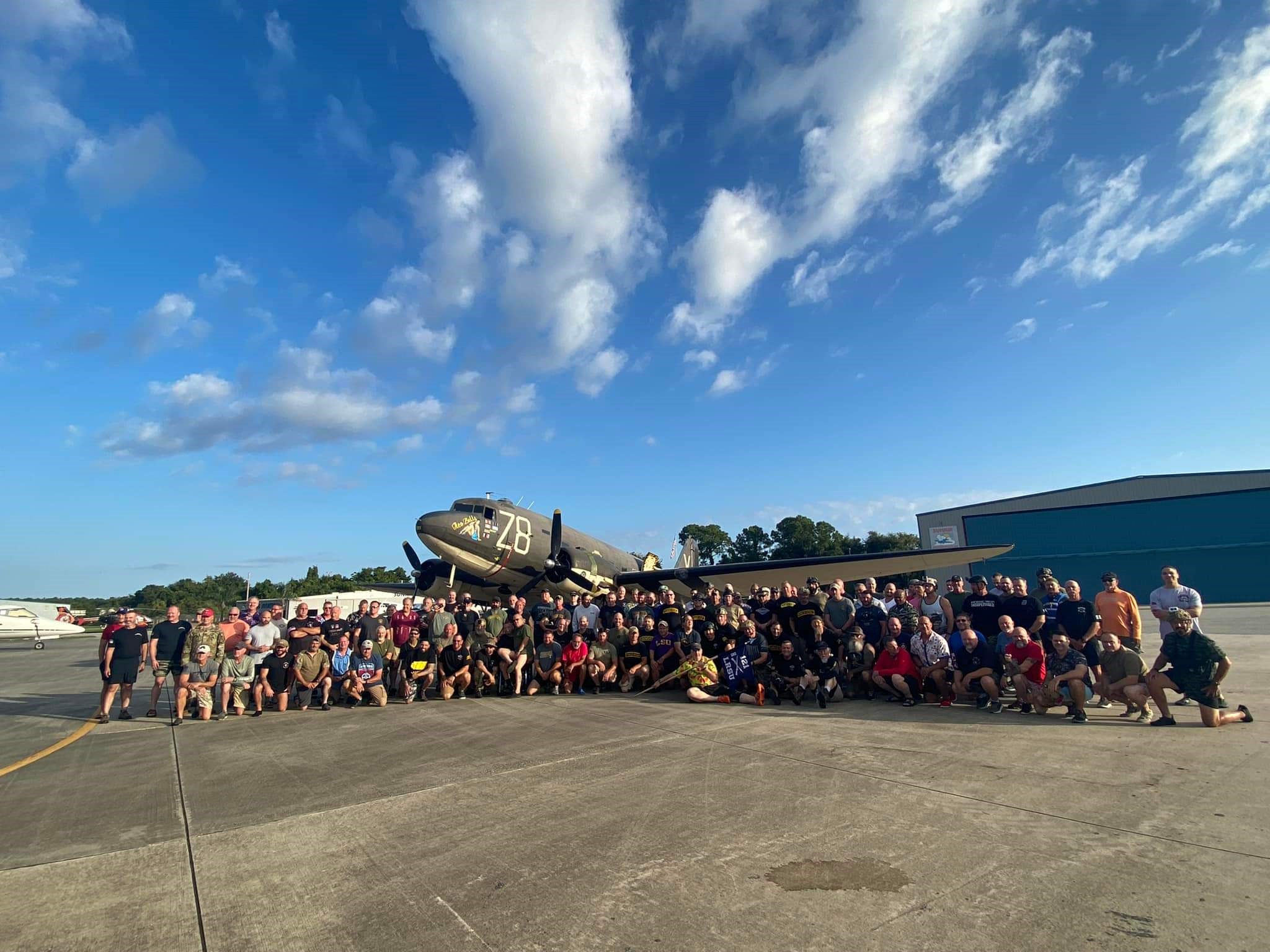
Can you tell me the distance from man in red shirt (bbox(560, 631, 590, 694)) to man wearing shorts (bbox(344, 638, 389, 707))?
10.4ft

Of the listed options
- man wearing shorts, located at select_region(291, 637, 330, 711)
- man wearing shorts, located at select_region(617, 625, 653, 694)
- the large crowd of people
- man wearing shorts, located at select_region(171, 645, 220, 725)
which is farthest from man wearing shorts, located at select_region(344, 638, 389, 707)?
man wearing shorts, located at select_region(617, 625, 653, 694)

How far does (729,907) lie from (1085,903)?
1.79 m

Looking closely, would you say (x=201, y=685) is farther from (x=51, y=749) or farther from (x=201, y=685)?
(x=51, y=749)

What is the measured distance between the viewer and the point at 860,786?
195 inches

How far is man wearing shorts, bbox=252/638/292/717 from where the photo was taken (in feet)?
32.7

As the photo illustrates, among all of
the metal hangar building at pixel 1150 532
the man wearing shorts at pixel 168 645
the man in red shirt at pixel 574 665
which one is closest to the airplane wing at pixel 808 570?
the man in red shirt at pixel 574 665

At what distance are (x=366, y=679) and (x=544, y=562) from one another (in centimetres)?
1018

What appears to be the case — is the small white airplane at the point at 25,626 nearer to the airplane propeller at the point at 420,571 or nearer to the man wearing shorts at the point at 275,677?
the airplane propeller at the point at 420,571

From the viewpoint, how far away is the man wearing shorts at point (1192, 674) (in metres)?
6.69

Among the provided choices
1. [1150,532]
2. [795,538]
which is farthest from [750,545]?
[1150,532]

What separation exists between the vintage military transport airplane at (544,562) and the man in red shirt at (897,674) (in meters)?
7.19

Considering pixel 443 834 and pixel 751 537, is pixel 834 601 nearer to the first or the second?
pixel 443 834

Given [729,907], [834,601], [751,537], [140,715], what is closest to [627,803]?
[729,907]

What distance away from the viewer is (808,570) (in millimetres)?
21656
